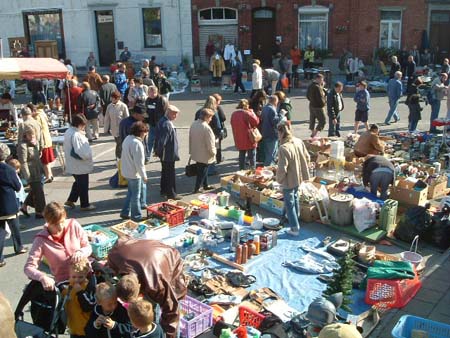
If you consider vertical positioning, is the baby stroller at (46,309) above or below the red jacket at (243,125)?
below

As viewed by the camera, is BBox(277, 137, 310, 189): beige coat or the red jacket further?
the red jacket

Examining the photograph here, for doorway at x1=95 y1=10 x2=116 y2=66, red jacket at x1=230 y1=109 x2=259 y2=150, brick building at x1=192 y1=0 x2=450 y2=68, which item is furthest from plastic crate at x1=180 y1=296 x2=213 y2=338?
doorway at x1=95 y1=10 x2=116 y2=66

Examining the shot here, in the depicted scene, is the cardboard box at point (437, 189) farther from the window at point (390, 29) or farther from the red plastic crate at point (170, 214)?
the window at point (390, 29)

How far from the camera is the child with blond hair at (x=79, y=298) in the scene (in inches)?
202

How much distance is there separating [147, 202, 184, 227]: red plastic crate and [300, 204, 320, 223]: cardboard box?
2.16 m

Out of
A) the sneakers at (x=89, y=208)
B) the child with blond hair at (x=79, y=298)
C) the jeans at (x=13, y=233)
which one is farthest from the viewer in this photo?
the sneakers at (x=89, y=208)

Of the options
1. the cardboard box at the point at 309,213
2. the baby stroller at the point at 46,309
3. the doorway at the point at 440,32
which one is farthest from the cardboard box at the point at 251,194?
the doorway at the point at 440,32

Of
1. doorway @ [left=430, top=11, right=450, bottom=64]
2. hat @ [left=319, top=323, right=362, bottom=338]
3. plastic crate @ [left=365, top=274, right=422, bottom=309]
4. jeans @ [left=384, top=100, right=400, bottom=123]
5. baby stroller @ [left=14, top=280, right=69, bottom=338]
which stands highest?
doorway @ [left=430, top=11, right=450, bottom=64]

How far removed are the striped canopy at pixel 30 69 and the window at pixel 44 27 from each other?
1521 cm

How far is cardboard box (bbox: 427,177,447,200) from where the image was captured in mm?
10344

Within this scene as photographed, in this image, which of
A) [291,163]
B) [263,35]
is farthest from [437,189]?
[263,35]

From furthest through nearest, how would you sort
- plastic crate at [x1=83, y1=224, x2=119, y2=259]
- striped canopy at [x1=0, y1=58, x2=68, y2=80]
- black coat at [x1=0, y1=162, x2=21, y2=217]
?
striped canopy at [x1=0, y1=58, x2=68, y2=80] → plastic crate at [x1=83, y1=224, x2=119, y2=259] → black coat at [x1=0, y1=162, x2=21, y2=217]

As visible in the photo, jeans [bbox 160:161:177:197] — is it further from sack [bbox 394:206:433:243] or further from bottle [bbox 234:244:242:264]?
sack [bbox 394:206:433:243]

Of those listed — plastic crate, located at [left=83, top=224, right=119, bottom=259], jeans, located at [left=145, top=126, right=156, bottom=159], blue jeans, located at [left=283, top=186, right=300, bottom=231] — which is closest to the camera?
plastic crate, located at [left=83, top=224, right=119, bottom=259]
